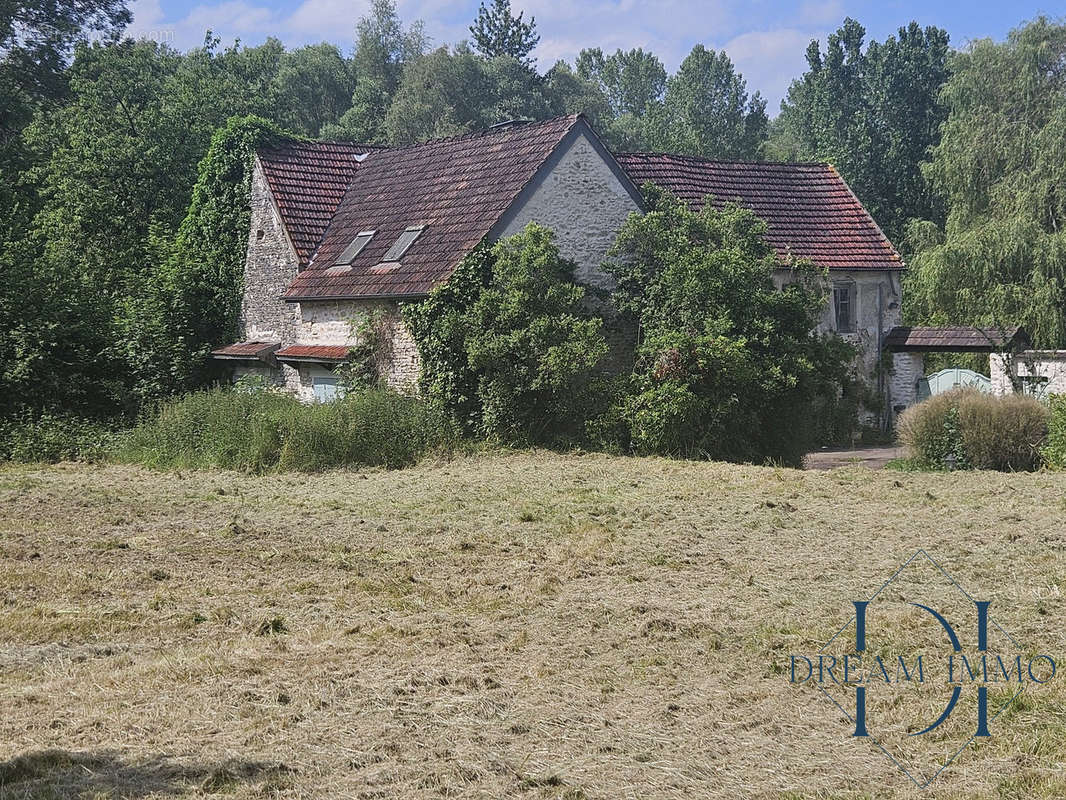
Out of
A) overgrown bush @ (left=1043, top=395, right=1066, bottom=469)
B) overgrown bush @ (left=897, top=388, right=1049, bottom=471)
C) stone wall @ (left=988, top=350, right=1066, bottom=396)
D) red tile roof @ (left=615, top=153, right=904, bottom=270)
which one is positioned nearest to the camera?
overgrown bush @ (left=1043, top=395, right=1066, bottom=469)

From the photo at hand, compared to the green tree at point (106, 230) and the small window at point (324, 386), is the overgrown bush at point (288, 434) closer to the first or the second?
the small window at point (324, 386)

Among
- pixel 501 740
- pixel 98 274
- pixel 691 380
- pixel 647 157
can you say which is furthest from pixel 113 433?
pixel 501 740

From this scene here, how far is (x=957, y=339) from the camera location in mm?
28891

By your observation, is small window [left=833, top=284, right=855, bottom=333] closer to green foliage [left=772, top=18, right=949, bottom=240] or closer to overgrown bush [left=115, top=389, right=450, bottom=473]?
overgrown bush [left=115, top=389, right=450, bottom=473]

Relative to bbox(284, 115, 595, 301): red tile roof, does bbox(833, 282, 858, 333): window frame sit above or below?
below

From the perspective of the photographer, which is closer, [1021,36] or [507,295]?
[507,295]

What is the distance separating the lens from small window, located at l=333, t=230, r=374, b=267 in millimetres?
24328

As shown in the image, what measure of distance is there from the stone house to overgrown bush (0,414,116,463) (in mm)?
4106

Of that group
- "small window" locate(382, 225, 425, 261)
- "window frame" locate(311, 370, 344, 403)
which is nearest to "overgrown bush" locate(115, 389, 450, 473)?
"window frame" locate(311, 370, 344, 403)

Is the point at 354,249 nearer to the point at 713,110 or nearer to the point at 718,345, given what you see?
the point at 718,345

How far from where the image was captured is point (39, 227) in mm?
30438

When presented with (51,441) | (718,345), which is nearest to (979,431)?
(718,345)

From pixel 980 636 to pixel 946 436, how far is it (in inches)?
462

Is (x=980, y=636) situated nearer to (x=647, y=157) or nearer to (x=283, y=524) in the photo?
(x=283, y=524)
